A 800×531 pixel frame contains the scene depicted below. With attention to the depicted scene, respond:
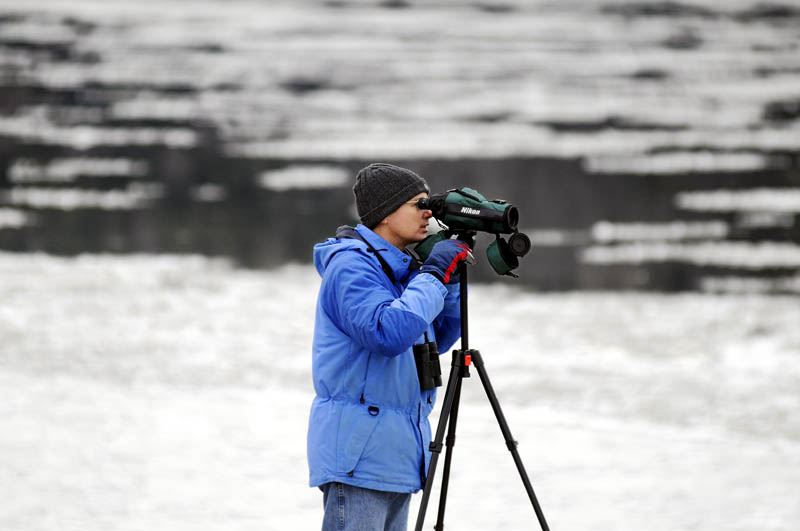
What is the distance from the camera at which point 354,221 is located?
15.9 metres

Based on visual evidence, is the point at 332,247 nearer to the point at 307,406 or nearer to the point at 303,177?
the point at 307,406

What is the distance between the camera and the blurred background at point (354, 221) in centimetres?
561

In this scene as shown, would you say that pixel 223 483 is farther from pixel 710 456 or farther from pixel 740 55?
pixel 740 55

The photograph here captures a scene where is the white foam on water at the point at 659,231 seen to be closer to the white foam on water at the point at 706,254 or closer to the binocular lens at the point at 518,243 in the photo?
the white foam on water at the point at 706,254

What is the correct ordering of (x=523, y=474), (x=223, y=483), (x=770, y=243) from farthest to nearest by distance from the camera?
(x=770, y=243) → (x=223, y=483) → (x=523, y=474)

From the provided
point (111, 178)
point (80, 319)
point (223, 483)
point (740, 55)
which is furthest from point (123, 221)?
point (740, 55)

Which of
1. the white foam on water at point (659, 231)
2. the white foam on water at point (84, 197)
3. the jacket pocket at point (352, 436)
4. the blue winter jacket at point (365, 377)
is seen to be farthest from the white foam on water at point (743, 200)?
the jacket pocket at point (352, 436)

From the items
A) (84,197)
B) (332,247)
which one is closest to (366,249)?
(332,247)

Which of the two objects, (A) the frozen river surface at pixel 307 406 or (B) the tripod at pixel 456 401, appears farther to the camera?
(A) the frozen river surface at pixel 307 406

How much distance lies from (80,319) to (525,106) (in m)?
12.1

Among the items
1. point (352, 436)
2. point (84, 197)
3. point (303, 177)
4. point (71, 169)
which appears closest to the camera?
point (352, 436)

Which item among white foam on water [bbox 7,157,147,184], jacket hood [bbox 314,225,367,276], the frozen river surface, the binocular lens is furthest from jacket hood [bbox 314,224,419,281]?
white foam on water [bbox 7,157,147,184]

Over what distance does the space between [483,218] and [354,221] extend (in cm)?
1295

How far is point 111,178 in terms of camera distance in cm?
1798
